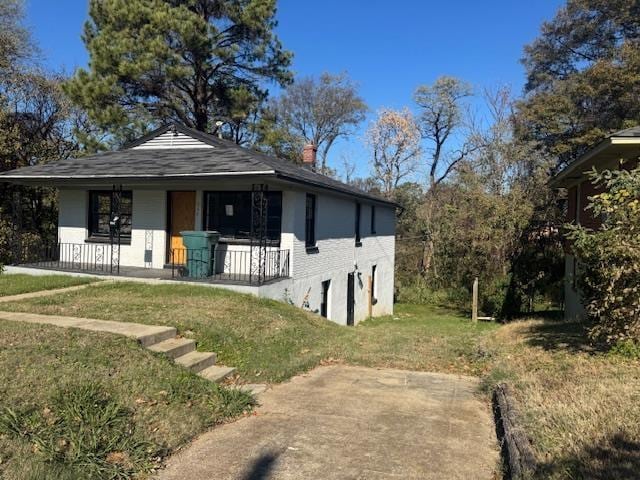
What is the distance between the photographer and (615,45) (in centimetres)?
2802

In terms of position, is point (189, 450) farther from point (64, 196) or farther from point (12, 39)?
point (12, 39)

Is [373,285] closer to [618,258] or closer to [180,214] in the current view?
[180,214]

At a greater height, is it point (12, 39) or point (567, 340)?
point (12, 39)

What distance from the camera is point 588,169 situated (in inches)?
517

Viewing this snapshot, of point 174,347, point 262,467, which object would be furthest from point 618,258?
point 174,347

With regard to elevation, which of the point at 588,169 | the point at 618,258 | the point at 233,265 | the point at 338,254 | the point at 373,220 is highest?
the point at 588,169

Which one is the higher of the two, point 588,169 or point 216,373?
point 588,169

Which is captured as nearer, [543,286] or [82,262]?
[82,262]

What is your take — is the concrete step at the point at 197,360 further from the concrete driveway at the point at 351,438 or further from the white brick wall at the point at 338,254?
the white brick wall at the point at 338,254

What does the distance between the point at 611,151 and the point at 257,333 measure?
8.13m

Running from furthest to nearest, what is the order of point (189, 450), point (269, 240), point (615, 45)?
point (615, 45)
point (269, 240)
point (189, 450)

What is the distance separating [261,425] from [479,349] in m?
4.93

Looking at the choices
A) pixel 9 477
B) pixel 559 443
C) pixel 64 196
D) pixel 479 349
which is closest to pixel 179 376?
pixel 9 477

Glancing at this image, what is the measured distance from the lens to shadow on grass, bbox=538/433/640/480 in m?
3.40
